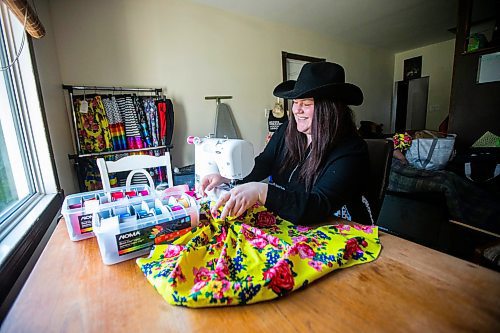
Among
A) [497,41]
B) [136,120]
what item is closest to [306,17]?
[497,41]

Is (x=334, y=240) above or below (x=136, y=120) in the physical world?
below

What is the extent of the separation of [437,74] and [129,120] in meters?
5.45

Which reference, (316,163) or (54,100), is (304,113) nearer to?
(316,163)

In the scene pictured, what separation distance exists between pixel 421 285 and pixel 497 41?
9.26 ft

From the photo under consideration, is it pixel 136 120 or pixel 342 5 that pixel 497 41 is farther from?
pixel 136 120

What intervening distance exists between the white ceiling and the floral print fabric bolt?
9.26 feet

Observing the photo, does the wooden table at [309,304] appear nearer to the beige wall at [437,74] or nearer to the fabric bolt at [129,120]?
the fabric bolt at [129,120]

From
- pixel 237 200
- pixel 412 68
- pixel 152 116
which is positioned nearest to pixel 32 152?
pixel 152 116

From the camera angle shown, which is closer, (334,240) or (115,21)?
(334,240)

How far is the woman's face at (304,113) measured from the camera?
1106 mm

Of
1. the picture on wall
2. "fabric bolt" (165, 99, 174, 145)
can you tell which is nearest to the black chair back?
"fabric bolt" (165, 99, 174, 145)

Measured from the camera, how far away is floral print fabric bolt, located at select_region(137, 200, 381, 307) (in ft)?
1.51

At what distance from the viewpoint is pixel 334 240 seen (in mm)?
644

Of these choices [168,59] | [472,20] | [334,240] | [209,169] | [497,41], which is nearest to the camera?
[334,240]
